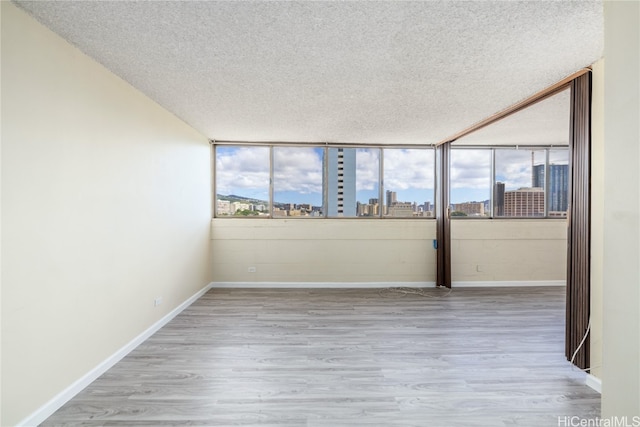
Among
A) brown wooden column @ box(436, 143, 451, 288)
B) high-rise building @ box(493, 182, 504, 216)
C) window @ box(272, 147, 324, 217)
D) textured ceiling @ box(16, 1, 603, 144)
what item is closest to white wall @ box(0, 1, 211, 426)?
textured ceiling @ box(16, 1, 603, 144)

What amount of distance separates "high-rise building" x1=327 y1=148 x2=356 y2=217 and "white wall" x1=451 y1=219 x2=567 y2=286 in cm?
196

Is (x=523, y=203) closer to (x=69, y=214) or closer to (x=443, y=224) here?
(x=443, y=224)

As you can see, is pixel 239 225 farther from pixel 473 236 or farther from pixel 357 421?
pixel 473 236

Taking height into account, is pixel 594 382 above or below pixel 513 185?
below

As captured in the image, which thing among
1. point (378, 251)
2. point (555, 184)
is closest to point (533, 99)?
point (378, 251)

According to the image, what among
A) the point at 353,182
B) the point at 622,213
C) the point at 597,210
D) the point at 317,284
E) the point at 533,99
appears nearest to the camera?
the point at 622,213

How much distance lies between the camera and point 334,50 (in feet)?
7.16

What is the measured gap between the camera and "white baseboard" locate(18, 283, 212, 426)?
186 cm

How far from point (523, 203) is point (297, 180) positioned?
4302 millimetres

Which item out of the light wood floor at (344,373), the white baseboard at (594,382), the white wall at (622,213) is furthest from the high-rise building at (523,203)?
the white wall at (622,213)

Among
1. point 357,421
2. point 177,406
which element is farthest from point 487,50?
point 177,406

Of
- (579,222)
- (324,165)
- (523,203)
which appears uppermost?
(324,165)

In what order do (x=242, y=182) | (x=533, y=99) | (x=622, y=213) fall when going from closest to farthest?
(x=622, y=213), (x=533, y=99), (x=242, y=182)

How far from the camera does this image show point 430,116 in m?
3.77
